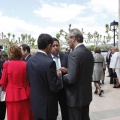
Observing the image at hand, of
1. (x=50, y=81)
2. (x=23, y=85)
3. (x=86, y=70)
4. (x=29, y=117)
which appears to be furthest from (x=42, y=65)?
(x=29, y=117)

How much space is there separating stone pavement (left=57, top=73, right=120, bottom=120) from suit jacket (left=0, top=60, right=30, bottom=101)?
1967 mm

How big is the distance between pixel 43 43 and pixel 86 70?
26.8 inches

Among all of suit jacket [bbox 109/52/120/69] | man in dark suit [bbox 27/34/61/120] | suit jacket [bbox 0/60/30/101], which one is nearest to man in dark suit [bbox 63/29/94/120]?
man in dark suit [bbox 27/34/61/120]

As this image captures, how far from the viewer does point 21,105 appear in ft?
12.6

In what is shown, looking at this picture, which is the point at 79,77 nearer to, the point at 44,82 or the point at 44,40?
the point at 44,82

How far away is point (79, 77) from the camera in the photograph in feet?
10.7

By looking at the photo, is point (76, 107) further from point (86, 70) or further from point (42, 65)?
point (42, 65)

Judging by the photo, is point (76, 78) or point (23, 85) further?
point (23, 85)

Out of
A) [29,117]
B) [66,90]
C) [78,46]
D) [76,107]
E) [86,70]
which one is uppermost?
[78,46]

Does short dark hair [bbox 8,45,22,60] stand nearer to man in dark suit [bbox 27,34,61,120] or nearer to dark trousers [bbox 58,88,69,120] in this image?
man in dark suit [bbox 27,34,61,120]

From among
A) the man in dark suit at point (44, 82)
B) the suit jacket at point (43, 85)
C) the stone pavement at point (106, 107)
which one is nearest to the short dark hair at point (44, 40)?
the man in dark suit at point (44, 82)

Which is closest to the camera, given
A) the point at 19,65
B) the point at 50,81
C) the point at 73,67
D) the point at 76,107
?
the point at 50,81

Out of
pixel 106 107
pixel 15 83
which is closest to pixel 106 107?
pixel 106 107

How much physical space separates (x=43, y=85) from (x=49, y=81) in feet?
0.48
